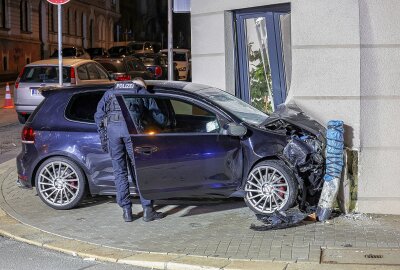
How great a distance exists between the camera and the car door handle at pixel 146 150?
7860 millimetres

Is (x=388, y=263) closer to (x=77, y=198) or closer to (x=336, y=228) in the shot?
(x=336, y=228)

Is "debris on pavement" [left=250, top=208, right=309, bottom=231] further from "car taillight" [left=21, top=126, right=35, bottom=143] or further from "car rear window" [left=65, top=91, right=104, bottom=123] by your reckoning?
"car taillight" [left=21, top=126, right=35, bottom=143]

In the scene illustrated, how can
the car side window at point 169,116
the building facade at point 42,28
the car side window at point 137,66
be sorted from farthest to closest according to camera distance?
1. the building facade at point 42,28
2. the car side window at point 137,66
3. the car side window at point 169,116

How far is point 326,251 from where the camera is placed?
21.9 feet

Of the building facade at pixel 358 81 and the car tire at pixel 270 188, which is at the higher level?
the building facade at pixel 358 81

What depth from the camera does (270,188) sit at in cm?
784

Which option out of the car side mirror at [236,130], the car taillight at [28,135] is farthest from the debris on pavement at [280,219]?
the car taillight at [28,135]

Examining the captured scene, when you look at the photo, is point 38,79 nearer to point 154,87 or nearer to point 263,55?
point 263,55

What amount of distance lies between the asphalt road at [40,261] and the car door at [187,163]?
1.39 m

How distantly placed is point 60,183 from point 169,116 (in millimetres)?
1620

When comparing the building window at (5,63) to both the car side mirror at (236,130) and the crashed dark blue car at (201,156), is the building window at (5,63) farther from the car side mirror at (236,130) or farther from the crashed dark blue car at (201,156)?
the car side mirror at (236,130)

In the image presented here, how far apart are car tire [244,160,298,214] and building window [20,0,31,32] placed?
41.1m

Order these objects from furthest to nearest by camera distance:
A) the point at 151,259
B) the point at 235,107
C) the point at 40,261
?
1. the point at 235,107
2. the point at 40,261
3. the point at 151,259

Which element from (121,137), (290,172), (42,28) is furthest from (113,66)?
(42,28)
